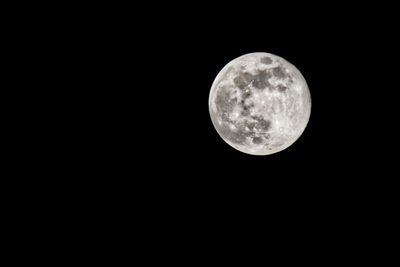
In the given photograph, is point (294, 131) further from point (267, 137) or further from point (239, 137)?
point (239, 137)

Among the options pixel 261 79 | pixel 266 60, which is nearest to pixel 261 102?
pixel 261 79

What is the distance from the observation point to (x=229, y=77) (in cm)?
454

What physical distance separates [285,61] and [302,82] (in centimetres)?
36

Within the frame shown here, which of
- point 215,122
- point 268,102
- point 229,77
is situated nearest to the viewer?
point 268,102

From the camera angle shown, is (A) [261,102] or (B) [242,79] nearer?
(A) [261,102]

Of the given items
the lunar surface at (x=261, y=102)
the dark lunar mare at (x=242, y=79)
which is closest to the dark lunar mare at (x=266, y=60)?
the lunar surface at (x=261, y=102)

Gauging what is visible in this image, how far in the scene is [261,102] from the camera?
425cm

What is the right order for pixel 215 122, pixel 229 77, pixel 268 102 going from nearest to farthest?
pixel 268 102 < pixel 229 77 < pixel 215 122

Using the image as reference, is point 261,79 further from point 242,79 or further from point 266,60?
point 266,60

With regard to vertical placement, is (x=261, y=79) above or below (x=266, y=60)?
below

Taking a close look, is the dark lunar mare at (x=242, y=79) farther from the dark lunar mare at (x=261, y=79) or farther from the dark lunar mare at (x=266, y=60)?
the dark lunar mare at (x=266, y=60)

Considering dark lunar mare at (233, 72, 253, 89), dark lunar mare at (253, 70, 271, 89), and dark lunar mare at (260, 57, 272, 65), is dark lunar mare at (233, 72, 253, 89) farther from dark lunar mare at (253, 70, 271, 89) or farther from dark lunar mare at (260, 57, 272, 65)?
dark lunar mare at (260, 57, 272, 65)

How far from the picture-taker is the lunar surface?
14.1ft

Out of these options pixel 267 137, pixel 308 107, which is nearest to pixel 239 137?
pixel 267 137
